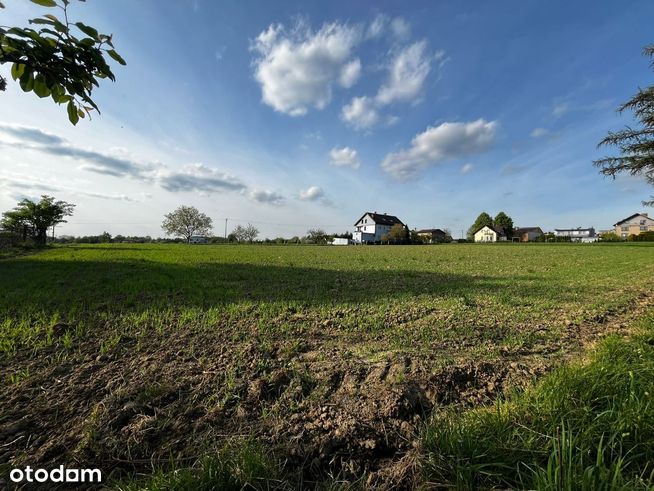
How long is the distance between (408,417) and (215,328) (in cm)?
332

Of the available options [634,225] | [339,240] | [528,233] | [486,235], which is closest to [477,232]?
[486,235]

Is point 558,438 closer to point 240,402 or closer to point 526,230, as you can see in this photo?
point 240,402

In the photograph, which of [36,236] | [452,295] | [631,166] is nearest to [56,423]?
[452,295]

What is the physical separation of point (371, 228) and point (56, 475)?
105449 millimetres

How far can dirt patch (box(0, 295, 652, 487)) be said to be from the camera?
188cm

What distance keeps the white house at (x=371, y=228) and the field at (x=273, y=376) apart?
95729mm

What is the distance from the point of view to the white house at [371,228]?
103 metres

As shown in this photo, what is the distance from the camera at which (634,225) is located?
338ft

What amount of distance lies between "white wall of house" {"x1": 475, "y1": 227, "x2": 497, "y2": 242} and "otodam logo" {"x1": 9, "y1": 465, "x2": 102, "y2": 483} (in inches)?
→ 4148

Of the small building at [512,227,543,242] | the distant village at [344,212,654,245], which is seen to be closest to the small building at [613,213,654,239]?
the distant village at [344,212,654,245]

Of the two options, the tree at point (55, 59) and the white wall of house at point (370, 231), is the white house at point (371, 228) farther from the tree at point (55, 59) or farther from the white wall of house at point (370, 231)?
the tree at point (55, 59)

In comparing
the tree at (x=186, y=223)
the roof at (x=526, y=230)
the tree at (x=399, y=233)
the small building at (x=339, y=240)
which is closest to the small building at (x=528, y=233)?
the roof at (x=526, y=230)

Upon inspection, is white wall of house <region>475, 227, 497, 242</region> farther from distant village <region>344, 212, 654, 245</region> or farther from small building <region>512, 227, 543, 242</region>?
small building <region>512, 227, 543, 242</region>

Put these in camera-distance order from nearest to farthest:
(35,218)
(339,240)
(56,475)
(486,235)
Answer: (56,475) < (35,218) < (486,235) < (339,240)
